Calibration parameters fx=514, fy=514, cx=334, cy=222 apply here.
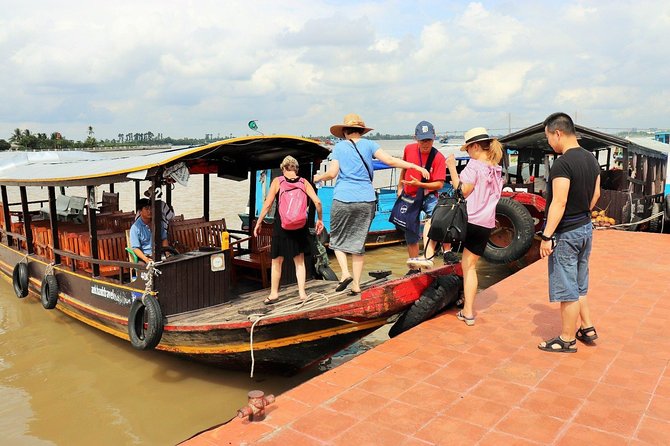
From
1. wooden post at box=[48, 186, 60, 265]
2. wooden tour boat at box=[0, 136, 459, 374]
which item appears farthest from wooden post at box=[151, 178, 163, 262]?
wooden post at box=[48, 186, 60, 265]

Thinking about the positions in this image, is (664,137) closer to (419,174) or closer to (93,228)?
(419,174)

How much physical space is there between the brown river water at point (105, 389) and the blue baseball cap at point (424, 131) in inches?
112

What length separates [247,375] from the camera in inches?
222

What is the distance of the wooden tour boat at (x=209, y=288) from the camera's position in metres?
4.63

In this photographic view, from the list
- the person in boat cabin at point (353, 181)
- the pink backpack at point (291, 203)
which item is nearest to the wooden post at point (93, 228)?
the pink backpack at point (291, 203)

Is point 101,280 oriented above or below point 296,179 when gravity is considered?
below

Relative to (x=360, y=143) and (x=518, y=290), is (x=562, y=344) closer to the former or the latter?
(x=518, y=290)

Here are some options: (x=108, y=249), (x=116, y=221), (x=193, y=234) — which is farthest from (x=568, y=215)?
(x=116, y=221)

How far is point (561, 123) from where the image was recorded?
3.69m

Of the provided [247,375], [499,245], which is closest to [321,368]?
[247,375]

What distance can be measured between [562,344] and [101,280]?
16.6 ft

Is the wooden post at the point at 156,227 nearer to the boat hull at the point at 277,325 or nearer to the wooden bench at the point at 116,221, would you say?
the boat hull at the point at 277,325

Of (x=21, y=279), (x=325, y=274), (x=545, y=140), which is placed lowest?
(x=21, y=279)

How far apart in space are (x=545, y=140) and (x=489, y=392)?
925 cm
